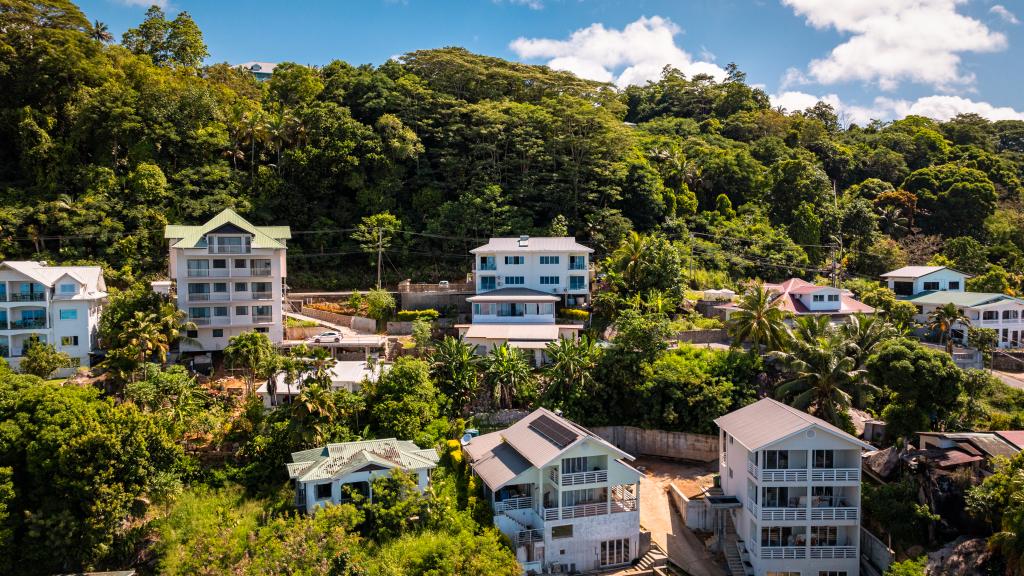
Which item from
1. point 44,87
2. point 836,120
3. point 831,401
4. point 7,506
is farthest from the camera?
point 836,120

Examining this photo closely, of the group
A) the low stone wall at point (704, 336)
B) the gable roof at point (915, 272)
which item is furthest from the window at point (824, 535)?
Result: the gable roof at point (915, 272)

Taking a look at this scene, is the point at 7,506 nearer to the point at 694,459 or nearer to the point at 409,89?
the point at 694,459

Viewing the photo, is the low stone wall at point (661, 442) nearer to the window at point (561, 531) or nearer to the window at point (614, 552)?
the window at point (614, 552)

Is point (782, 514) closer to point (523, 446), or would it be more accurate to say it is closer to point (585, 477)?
point (585, 477)

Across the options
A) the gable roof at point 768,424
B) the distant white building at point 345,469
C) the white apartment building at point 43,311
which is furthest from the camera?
the white apartment building at point 43,311

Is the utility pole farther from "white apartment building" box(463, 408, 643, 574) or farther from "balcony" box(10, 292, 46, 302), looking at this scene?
"white apartment building" box(463, 408, 643, 574)

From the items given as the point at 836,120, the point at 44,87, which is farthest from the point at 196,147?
the point at 836,120
